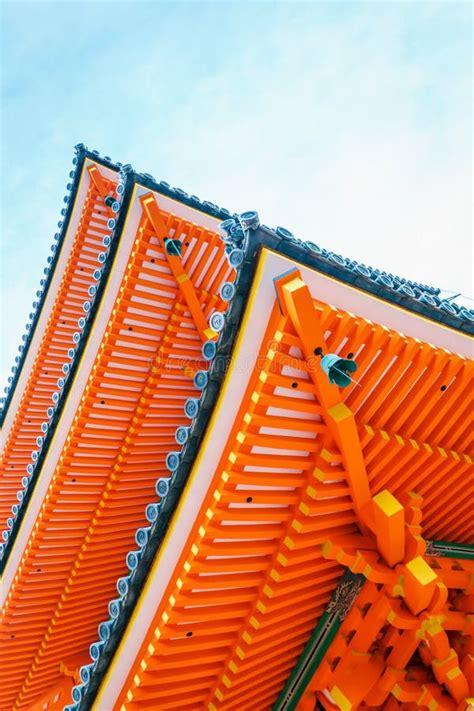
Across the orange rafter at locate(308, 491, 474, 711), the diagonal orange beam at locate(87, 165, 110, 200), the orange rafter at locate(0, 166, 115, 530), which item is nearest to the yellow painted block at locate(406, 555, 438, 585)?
the orange rafter at locate(308, 491, 474, 711)

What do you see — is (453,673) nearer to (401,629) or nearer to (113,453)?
(401,629)

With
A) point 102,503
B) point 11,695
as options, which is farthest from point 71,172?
point 11,695

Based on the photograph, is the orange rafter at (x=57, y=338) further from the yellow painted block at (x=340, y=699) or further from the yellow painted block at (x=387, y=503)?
the yellow painted block at (x=340, y=699)

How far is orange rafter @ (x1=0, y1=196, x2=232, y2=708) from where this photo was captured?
7086 mm

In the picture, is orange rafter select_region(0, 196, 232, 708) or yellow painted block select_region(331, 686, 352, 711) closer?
yellow painted block select_region(331, 686, 352, 711)

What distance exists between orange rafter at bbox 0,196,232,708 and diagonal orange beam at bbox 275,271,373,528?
129 inches

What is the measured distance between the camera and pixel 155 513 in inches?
175

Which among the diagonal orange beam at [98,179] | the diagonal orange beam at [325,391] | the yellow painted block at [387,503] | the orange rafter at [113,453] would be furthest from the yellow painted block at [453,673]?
the diagonal orange beam at [98,179]

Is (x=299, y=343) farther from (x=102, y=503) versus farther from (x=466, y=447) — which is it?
(x=102, y=503)

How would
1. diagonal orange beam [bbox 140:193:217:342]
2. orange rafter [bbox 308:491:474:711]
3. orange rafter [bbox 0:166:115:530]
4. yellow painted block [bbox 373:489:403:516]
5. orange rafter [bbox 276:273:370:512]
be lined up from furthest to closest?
orange rafter [bbox 0:166:115:530] → diagonal orange beam [bbox 140:193:217:342] → orange rafter [bbox 308:491:474:711] → yellow painted block [bbox 373:489:403:516] → orange rafter [bbox 276:273:370:512]

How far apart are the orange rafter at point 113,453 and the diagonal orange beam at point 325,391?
3283 mm

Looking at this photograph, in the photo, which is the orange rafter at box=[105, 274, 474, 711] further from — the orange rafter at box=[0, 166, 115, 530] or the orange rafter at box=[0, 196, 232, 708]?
the orange rafter at box=[0, 166, 115, 530]

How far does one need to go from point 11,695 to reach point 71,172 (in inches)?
426

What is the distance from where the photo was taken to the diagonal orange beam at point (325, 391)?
3.74 metres
